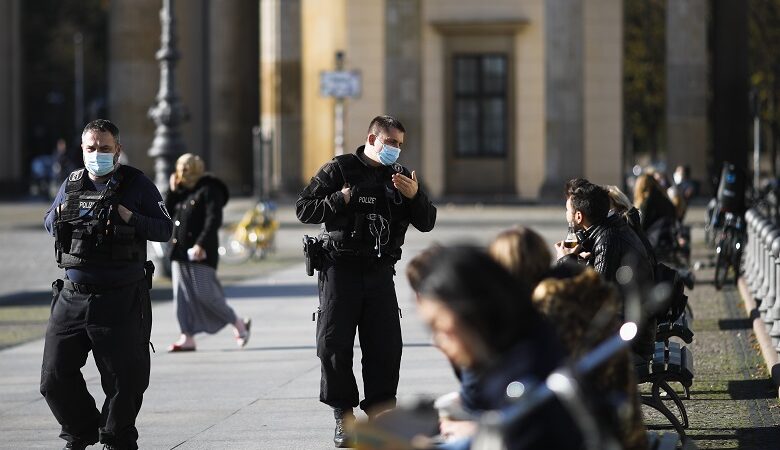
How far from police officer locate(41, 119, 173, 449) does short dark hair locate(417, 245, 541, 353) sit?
4.40m

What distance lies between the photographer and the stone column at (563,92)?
129 ft

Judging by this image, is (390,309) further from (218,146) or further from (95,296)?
(218,146)

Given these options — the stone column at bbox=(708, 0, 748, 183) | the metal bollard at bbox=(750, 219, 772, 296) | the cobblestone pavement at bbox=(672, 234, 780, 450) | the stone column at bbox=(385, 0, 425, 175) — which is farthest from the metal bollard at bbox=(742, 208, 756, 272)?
the stone column at bbox=(385, 0, 425, 175)

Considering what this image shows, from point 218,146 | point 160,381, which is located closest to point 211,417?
point 160,381

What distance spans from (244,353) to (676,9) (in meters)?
29.5

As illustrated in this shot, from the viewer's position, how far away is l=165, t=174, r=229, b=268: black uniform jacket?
14.1 meters

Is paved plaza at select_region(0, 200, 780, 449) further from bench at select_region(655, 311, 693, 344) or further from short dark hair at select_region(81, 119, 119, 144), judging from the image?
short dark hair at select_region(81, 119, 119, 144)

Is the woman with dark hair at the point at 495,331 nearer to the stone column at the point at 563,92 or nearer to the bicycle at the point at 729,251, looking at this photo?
the bicycle at the point at 729,251

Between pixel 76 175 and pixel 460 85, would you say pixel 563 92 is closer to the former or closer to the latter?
pixel 460 85

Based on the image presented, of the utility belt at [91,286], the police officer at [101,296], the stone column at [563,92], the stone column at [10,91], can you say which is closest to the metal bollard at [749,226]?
the police officer at [101,296]

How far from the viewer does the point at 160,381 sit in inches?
495

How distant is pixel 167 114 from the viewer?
22766 mm

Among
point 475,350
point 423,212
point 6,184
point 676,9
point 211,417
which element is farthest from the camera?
point 6,184

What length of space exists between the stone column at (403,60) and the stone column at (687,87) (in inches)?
259
